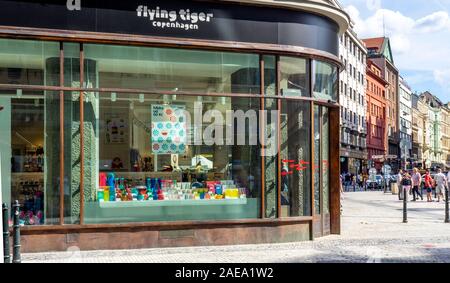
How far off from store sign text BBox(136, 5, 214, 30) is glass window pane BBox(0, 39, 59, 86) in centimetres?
178

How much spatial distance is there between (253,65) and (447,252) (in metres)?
5.24

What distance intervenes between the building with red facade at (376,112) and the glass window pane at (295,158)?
64251mm

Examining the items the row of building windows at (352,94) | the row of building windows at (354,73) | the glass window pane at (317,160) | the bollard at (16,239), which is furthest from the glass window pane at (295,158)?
the row of building windows at (352,94)

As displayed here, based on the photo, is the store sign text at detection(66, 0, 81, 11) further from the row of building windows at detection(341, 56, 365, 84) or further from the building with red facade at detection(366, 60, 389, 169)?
the building with red facade at detection(366, 60, 389, 169)

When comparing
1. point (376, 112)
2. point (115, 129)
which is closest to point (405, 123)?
point (376, 112)

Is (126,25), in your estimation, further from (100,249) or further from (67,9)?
(100,249)

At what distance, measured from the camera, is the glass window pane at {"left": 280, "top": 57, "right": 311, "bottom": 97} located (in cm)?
1245

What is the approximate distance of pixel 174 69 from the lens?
11.9 metres

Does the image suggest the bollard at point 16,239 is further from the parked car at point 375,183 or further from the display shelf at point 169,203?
the parked car at point 375,183

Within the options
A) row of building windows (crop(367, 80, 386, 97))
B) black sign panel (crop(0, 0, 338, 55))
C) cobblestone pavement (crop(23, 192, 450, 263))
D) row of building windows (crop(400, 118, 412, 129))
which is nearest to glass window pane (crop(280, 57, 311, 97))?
black sign panel (crop(0, 0, 338, 55))

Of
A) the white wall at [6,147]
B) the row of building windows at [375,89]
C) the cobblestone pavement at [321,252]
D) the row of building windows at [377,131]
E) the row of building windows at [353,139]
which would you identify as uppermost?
the row of building windows at [375,89]

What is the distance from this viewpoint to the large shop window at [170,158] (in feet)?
37.6

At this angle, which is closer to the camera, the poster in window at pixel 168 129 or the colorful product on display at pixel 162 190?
the colorful product on display at pixel 162 190
